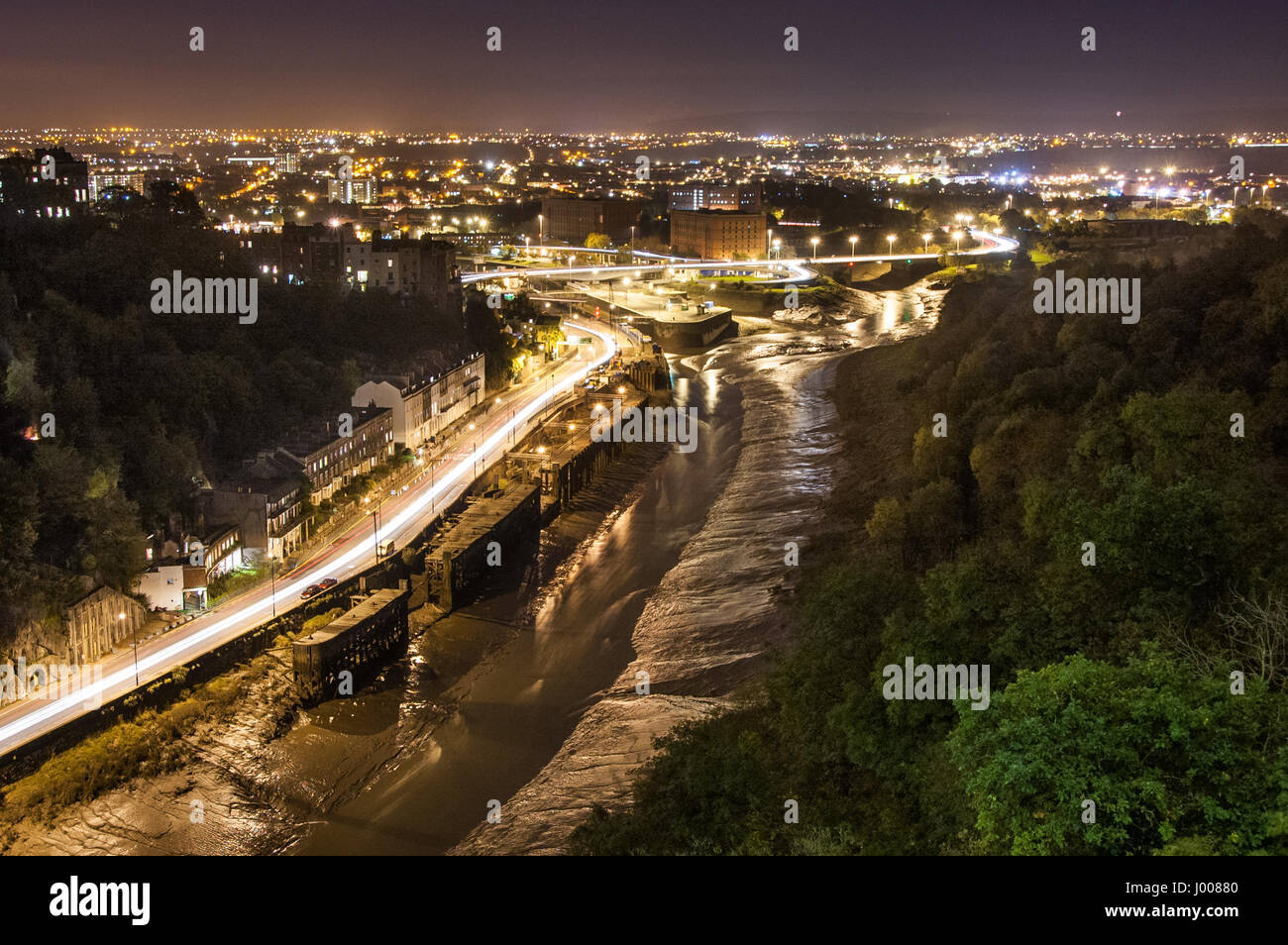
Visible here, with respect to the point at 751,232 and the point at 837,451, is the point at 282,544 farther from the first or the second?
the point at 751,232

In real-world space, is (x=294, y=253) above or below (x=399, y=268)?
above

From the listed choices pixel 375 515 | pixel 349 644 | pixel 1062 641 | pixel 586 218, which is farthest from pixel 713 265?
pixel 1062 641

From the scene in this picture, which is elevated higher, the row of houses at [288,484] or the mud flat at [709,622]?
the row of houses at [288,484]

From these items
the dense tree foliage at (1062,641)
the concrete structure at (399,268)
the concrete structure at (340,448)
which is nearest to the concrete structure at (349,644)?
the concrete structure at (340,448)

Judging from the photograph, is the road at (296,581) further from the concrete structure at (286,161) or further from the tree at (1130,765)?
the concrete structure at (286,161)

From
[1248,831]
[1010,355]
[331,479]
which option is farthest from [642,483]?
[1248,831]

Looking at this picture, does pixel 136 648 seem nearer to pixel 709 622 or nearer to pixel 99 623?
pixel 99 623
